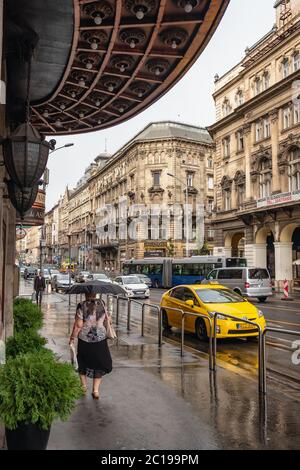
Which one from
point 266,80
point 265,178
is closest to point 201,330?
point 265,178

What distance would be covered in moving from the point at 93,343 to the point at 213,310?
19.4ft

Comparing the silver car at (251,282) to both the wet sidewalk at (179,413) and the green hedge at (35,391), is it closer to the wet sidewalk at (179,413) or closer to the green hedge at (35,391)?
the wet sidewalk at (179,413)

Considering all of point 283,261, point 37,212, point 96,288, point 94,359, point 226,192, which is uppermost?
point 226,192

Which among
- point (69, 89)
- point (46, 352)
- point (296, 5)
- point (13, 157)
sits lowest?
point (46, 352)

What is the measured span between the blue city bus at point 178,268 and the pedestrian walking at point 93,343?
30.9 meters

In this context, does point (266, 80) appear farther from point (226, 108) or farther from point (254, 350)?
point (254, 350)

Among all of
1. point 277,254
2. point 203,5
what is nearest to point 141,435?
point 203,5

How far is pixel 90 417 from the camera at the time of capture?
5.90 metres

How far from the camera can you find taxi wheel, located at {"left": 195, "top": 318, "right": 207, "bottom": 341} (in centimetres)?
1265

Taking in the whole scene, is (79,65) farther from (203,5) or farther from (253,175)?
(253,175)

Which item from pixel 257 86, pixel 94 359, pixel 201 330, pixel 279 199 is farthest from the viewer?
pixel 257 86

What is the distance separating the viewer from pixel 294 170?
36.6m

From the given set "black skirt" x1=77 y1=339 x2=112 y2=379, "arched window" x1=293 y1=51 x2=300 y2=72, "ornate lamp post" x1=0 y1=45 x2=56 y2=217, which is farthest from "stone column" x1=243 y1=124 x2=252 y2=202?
"ornate lamp post" x1=0 y1=45 x2=56 y2=217
